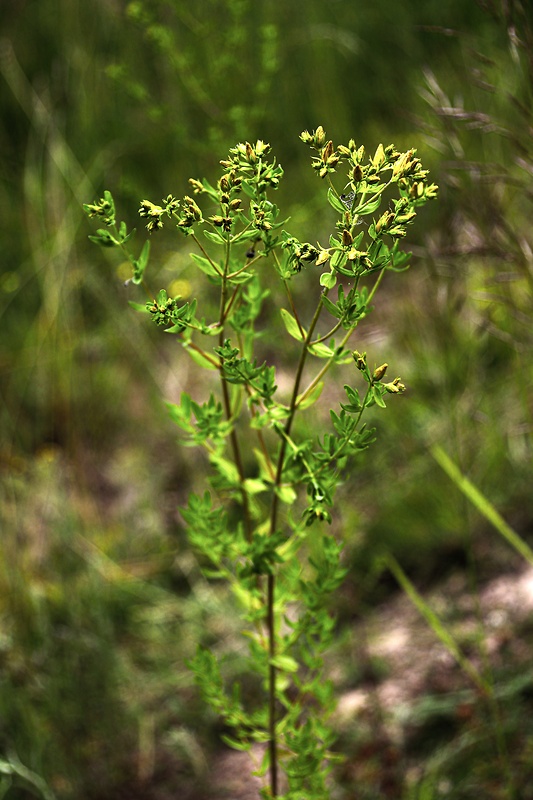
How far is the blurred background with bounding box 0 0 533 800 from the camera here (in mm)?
1604

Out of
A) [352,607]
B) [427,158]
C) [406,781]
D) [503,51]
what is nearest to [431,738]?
[406,781]

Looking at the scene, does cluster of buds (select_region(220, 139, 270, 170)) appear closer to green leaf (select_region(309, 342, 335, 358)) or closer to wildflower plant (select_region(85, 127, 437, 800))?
wildflower plant (select_region(85, 127, 437, 800))

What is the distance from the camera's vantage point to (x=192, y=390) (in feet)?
9.98

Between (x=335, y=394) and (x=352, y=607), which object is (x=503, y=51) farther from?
(x=352, y=607)

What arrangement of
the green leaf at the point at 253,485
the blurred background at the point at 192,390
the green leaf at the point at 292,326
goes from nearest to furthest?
the green leaf at the point at 292,326 < the green leaf at the point at 253,485 < the blurred background at the point at 192,390

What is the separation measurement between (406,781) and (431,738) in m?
0.13

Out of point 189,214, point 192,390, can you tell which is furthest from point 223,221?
point 192,390

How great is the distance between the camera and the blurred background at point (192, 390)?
5.26 ft

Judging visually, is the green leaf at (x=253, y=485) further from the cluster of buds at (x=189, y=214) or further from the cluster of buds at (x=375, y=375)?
the cluster of buds at (x=189, y=214)

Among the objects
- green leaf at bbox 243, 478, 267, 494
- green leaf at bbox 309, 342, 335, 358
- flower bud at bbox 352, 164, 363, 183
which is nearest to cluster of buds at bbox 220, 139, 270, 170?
flower bud at bbox 352, 164, 363, 183

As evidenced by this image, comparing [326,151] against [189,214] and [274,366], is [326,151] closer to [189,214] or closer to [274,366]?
[189,214]

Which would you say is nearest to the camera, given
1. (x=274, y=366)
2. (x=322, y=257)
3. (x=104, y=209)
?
(x=322, y=257)

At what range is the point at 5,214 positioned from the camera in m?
3.57

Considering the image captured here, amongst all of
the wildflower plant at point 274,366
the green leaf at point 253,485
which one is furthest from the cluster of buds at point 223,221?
the green leaf at point 253,485
